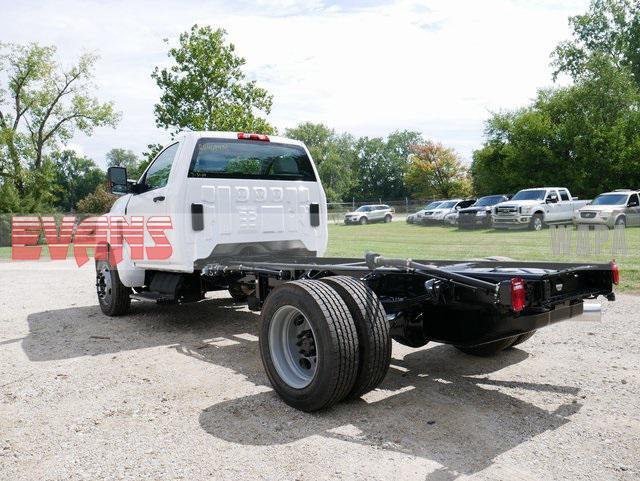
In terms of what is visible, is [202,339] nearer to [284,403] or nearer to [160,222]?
[160,222]

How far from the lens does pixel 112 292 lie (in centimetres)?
784

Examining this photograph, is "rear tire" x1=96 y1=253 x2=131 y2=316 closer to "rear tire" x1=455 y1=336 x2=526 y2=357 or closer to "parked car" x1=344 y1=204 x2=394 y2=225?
"rear tire" x1=455 y1=336 x2=526 y2=357

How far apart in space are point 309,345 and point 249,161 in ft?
10.3

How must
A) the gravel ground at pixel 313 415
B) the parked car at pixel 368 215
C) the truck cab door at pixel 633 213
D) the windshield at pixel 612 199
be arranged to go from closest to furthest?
1. the gravel ground at pixel 313 415
2. the truck cab door at pixel 633 213
3. the windshield at pixel 612 199
4. the parked car at pixel 368 215

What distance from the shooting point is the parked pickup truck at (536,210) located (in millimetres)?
23453

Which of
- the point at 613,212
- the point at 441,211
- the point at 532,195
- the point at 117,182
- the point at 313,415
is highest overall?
the point at 117,182

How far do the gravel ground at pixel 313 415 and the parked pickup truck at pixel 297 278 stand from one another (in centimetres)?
35

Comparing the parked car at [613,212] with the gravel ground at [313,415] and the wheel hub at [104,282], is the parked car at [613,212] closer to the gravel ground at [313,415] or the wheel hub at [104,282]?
the gravel ground at [313,415]

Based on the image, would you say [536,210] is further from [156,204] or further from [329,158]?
[329,158]

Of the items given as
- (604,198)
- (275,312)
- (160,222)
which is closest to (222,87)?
(604,198)

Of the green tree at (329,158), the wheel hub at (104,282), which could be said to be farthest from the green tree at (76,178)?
the wheel hub at (104,282)

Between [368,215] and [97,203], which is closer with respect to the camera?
[368,215]

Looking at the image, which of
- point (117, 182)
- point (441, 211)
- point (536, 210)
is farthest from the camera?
point (441, 211)

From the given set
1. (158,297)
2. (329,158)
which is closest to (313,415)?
(158,297)
